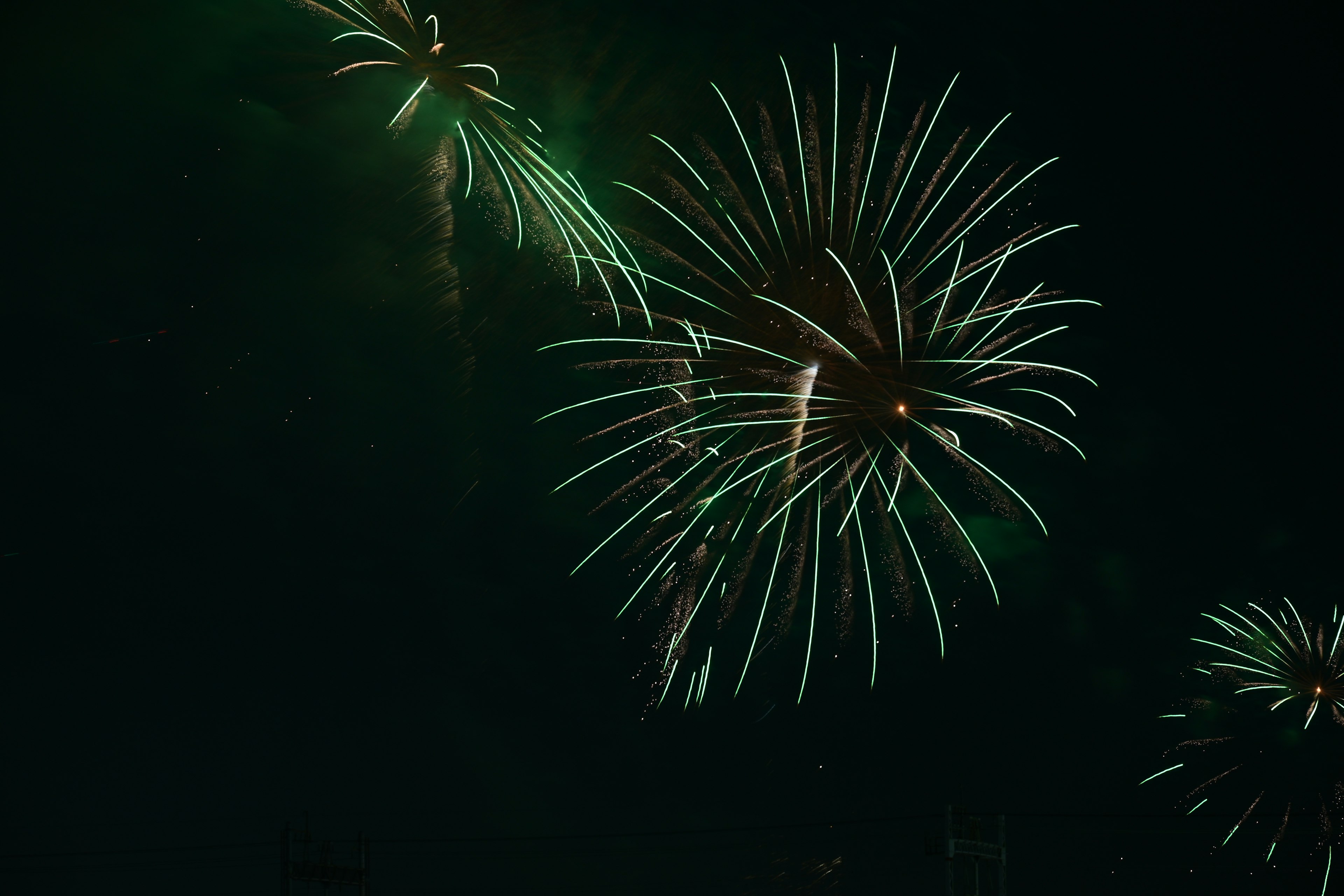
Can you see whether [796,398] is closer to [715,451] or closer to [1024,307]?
[715,451]

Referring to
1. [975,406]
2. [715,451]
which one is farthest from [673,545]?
[975,406]

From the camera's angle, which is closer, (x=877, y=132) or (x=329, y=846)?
(x=877, y=132)

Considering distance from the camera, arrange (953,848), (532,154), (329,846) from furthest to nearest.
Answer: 1. (329,846)
2. (953,848)
3. (532,154)

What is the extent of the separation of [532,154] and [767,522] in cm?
732

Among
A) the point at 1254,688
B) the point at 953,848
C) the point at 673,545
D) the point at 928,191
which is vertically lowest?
the point at 953,848

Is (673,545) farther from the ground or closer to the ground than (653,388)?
closer to the ground

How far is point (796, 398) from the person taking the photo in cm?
1902

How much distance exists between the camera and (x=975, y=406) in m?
18.5

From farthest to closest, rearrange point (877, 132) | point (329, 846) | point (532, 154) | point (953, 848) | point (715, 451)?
point (329, 846)
point (953, 848)
point (715, 451)
point (877, 132)
point (532, 154)

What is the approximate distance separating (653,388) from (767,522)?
10.2 ft

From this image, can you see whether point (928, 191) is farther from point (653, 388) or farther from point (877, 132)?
point (653, 388)

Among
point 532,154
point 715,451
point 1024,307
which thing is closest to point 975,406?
point 1024,307

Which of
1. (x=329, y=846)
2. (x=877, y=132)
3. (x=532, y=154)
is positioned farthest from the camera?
(x=329, y=846)

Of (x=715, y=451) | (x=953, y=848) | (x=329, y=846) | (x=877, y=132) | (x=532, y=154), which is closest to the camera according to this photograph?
(x=532, y=154)
